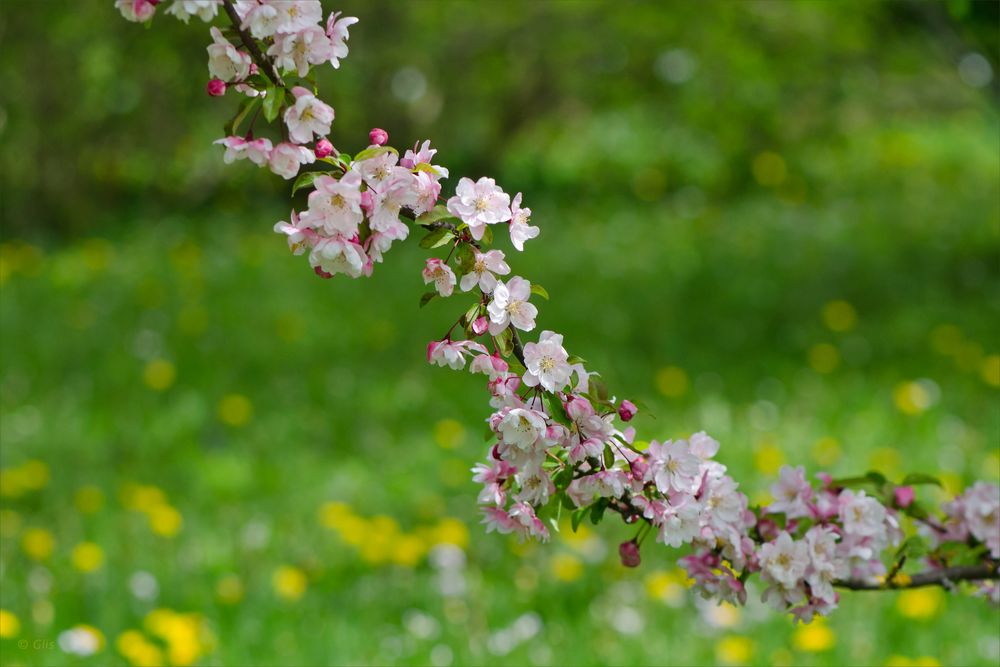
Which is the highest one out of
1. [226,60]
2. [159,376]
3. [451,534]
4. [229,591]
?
[226,60]

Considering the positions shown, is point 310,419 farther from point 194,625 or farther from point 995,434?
point 995,434

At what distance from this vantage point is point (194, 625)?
8.90ft

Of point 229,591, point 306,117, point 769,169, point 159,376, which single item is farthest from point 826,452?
point 769,169

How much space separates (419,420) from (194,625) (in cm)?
182

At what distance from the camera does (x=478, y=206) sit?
118 cm

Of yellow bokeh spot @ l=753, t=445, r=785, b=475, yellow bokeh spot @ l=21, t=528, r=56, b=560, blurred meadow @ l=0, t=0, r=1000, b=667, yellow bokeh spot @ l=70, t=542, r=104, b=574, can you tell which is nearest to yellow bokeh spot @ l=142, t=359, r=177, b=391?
blurred meadow @ l=0, t=0, r=1000, b=667

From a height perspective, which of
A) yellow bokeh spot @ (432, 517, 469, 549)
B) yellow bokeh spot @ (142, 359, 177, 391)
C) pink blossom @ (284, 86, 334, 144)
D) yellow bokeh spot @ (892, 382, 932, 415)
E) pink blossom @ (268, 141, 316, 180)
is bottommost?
yellow bokeh spot @ (892, 382, 932, 415)

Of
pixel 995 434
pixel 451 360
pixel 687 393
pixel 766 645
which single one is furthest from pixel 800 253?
pixel 451 360

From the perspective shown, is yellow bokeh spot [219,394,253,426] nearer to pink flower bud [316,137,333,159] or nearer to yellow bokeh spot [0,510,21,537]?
yellow bokeh spot [0,510,21,537]

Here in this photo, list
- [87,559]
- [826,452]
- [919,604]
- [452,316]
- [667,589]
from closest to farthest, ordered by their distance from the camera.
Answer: [919,604] → [667,589] → [87,559] → [826,452] → [452,316]

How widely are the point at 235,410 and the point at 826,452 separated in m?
2.08

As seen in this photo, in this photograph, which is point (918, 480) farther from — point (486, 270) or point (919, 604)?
point (919, 604)

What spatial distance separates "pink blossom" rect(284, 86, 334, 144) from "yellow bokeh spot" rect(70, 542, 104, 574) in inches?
86.7

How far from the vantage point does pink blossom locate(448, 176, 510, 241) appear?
3.85 feet
